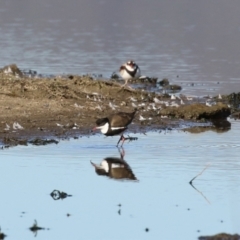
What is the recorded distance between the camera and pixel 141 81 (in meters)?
22.5

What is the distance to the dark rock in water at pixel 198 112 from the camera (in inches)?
667

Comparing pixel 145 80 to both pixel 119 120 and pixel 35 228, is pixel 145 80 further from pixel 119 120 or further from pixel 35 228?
pixel 35 228

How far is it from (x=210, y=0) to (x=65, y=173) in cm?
4394

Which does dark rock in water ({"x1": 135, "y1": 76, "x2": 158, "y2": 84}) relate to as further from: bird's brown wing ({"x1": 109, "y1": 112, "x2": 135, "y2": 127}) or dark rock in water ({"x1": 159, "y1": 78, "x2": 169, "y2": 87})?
bird's brown wing ({"x1": 109, "y1": 112, "x2": 135, "y2": 127})

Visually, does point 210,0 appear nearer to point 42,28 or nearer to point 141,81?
point 42,28

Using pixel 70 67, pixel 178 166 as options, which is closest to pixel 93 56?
pixel 70 67

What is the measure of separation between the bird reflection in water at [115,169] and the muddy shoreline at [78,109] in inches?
59.6

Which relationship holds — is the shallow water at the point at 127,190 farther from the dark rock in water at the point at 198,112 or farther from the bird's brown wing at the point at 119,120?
the dark rock in water at the point at 198,112

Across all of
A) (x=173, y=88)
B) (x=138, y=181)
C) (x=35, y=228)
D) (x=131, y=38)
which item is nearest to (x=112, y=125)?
(x=138, y=181)

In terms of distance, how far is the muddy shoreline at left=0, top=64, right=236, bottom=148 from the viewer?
15.3 m

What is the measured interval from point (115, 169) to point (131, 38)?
22.2 meters

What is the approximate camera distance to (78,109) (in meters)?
16.9

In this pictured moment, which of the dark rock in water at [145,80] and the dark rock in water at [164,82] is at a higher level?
the dark rock in water at [164,82]

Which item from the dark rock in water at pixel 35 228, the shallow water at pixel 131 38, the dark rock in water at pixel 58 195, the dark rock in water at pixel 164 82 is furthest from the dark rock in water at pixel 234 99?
the dark rock in water at pixel 35 228
